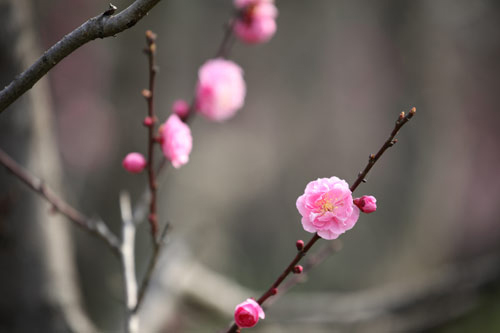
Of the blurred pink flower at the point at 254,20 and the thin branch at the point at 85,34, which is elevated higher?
the blurred pink flower at the point at 254,20

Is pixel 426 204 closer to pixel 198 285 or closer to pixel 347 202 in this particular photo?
pixel 198 285

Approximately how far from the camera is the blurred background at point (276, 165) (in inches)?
42.8

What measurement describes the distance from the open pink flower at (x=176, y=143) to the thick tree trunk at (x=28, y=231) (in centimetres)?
53

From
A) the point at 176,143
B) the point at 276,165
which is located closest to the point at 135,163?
the point at 176,143

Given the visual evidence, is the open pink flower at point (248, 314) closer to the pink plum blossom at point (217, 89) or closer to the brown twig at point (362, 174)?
the brown twig at point (362, 174)

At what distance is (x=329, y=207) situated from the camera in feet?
1.55

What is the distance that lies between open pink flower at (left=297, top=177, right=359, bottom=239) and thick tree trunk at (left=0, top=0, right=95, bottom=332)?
0.78m

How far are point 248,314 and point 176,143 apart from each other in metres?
0.25

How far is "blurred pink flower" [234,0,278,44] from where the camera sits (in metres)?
0.85

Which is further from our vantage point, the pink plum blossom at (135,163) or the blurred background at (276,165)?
the blurred background at (276,165)

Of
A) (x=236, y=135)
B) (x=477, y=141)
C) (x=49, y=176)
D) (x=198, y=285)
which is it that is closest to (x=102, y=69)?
(x=198, y=285)

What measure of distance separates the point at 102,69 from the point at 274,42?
2.22 metres

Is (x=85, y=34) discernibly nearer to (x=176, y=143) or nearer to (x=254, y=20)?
(x=176, y=143)

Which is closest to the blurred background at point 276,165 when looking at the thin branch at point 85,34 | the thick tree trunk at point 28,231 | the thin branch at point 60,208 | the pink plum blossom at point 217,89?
the thick tree trunk at point 28,231
